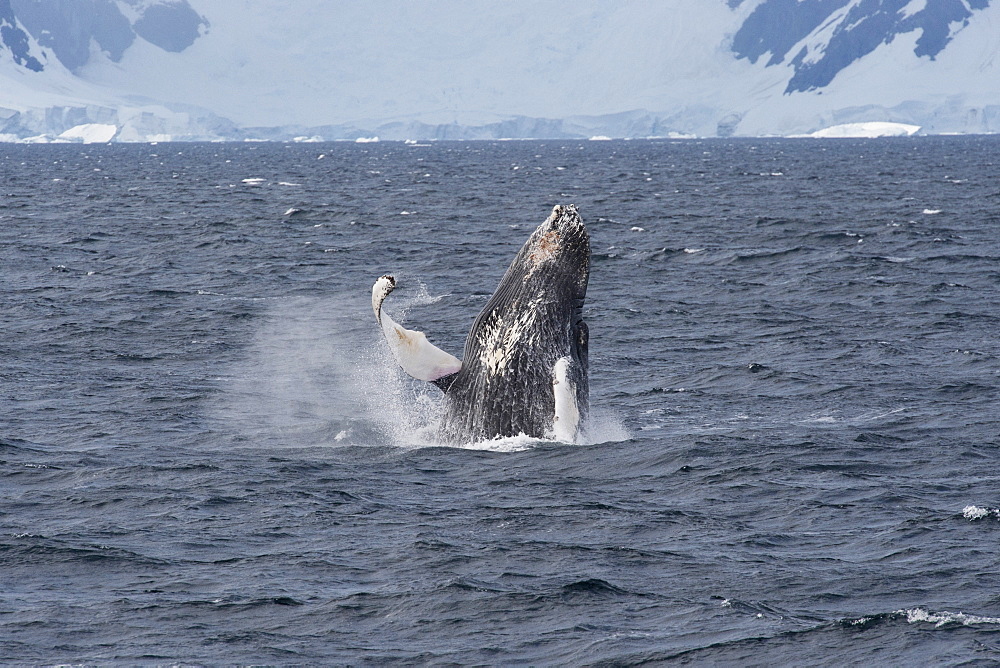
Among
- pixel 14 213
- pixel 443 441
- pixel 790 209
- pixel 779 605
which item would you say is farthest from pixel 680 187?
pixel 779 605

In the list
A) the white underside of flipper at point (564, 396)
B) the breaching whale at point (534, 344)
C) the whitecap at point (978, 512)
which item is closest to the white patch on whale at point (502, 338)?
the breaching whale at point (534, 344)

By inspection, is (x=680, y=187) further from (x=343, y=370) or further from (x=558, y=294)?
(x=558, y=294)

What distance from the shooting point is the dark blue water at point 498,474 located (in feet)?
30.0

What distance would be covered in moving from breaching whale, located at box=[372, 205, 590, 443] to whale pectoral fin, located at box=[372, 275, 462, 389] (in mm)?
12

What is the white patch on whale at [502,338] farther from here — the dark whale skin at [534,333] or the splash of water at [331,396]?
the splash of water at [331,396]

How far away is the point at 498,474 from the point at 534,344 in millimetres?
1389

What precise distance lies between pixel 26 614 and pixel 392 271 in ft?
82.4

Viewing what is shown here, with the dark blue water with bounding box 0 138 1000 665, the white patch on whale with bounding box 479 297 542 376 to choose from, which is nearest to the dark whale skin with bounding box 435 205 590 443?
the white patch on whale with bounding box 479 297 542 376

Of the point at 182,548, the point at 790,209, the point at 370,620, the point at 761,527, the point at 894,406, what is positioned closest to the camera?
the point at 370,620

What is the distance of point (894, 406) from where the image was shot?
17.3 meters

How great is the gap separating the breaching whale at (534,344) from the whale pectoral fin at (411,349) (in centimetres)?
1

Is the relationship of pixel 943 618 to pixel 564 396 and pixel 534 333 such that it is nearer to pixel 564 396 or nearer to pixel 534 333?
pixel 564 396

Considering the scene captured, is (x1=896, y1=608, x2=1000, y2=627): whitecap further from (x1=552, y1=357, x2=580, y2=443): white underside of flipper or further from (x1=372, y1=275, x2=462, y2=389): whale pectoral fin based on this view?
(x1=372, y1=275, x2=462, y2=389): whale pectoral fin

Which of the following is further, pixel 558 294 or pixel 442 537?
pixel 558 294
